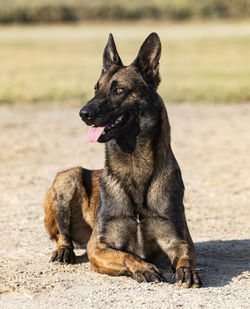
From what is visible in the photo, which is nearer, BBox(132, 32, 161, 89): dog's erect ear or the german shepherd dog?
the german shepherd dog

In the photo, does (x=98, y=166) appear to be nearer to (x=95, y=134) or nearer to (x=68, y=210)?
(x=68, y=210)

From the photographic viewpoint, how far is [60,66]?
94.2 ft

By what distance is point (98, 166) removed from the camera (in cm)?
1120

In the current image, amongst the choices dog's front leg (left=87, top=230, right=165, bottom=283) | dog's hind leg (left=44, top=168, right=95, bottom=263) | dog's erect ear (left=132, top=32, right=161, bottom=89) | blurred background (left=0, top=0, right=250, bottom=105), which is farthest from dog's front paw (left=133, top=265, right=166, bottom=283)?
blurred background (left=0, top=0, right=250, bottom=105)

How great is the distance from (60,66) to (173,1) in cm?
4137

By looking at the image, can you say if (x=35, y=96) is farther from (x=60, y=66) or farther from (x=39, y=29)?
(x=39, y=29)

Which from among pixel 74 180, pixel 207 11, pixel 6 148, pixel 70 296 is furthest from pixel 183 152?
pixel 207 11

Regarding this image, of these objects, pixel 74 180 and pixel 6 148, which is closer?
pixel 74 180

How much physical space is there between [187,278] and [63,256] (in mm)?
1492

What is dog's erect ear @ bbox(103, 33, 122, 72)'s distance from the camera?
20.6ft

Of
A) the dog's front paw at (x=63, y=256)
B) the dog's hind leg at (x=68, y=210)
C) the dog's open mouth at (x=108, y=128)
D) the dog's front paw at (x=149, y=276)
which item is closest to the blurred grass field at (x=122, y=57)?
the dog's hind leg at (x=68, y=210)

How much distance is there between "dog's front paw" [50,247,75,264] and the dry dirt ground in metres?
0.12

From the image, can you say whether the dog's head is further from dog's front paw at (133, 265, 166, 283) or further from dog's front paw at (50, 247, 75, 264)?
dog's front paw at (50, 247, 75, 264)

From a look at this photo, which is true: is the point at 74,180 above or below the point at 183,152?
above
